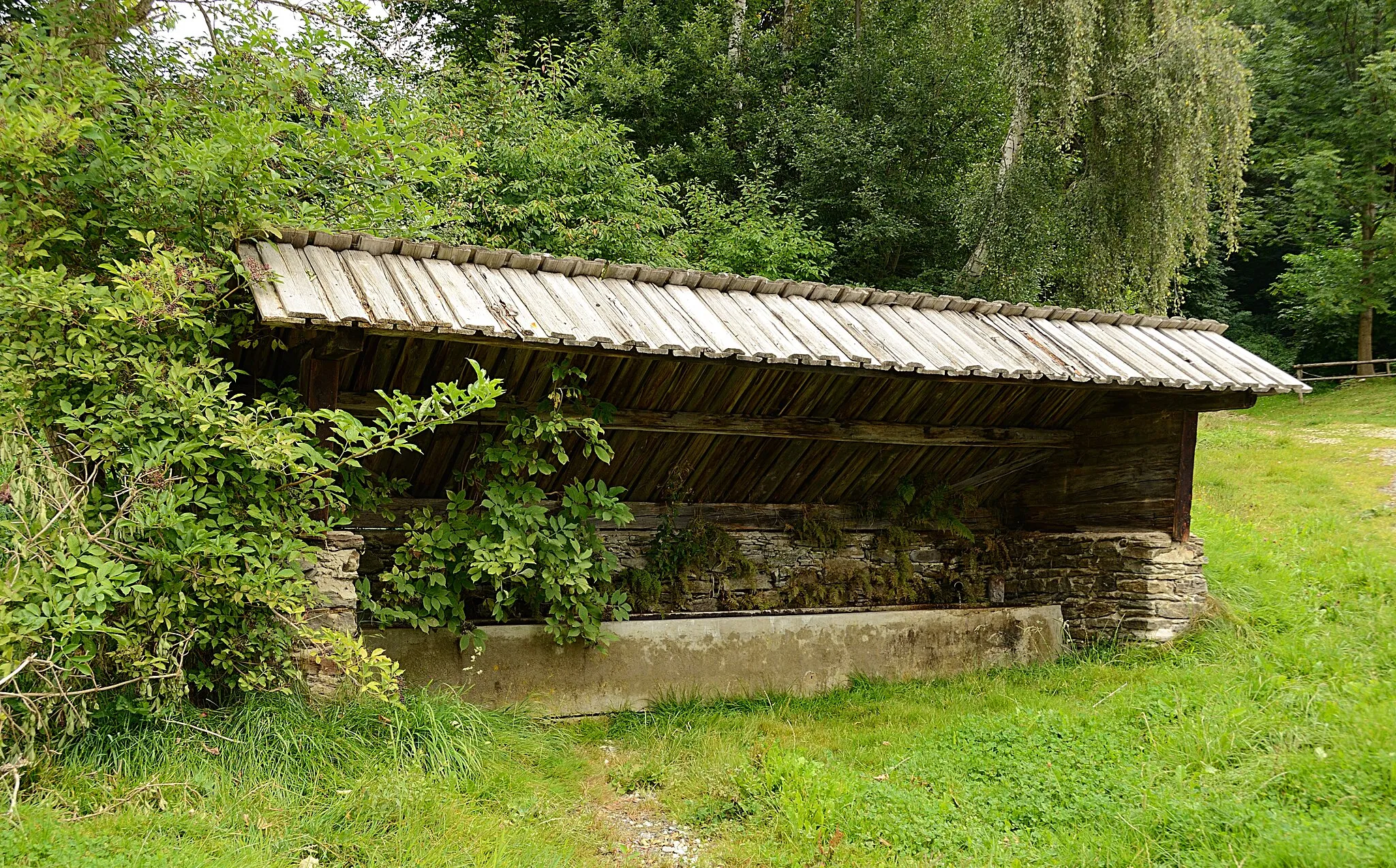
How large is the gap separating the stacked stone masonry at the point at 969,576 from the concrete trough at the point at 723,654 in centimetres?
45

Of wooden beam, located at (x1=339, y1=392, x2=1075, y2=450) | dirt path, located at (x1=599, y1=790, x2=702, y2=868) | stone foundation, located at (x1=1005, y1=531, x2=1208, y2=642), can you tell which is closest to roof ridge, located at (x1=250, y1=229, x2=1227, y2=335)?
wooden beam, located at (x1=339, y1=392, x2=1075, y2=450)

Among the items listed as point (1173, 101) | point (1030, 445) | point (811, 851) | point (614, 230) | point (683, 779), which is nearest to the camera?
point (811, 851)

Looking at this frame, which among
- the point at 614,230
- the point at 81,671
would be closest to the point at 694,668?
the point at 81,671

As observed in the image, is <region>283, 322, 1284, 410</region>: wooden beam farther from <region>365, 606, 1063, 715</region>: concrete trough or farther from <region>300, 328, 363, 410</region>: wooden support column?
<region>365, 606, 1063, 715</region>: concrete trough

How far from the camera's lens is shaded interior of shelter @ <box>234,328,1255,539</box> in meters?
5.39

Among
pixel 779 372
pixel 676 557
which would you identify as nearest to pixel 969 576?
pixel 676 557

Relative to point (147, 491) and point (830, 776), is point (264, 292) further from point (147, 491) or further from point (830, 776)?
point (830, 776)

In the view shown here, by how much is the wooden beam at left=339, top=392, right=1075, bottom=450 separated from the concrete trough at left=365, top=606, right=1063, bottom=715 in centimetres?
127

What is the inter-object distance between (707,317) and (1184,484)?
4.12m

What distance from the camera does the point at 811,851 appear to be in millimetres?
4016

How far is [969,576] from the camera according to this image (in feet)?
26.4

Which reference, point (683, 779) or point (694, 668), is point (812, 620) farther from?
point (683, 779)

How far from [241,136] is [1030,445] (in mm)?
6103

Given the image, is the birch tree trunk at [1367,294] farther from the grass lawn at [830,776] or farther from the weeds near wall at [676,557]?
the weeds near wall at [676,557]
